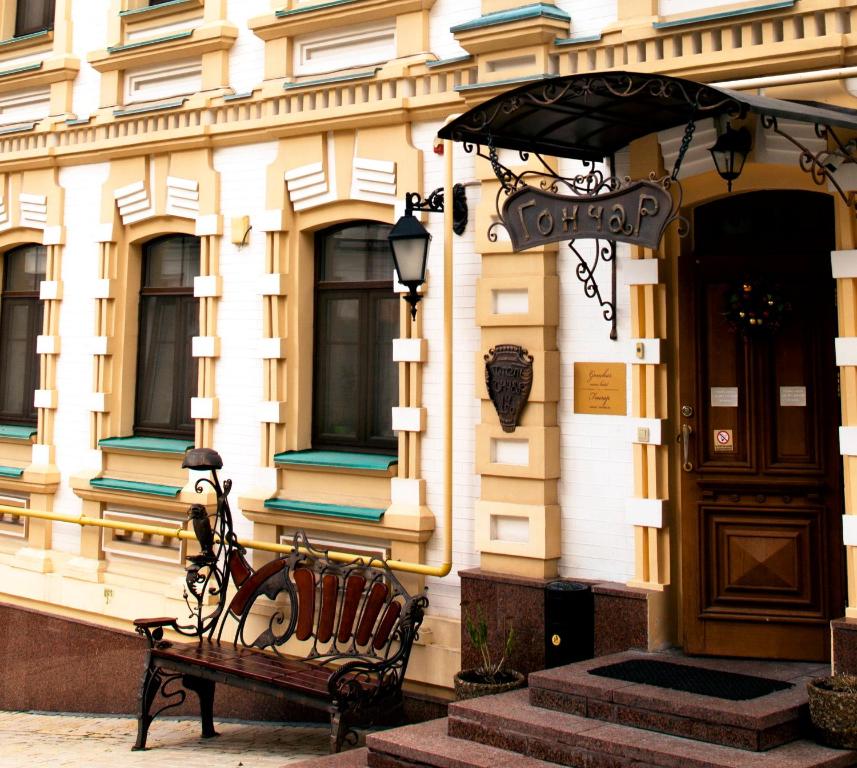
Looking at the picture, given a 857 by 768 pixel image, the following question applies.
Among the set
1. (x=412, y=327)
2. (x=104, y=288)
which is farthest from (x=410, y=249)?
(x=104, y=288)

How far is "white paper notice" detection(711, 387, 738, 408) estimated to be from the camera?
7684 millimetres

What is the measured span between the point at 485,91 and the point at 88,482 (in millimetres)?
5244

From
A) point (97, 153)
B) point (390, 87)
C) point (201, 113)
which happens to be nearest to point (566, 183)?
point (390, 87)

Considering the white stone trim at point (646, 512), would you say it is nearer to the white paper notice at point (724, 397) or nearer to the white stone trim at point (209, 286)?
the white paper notice at point (724, 397)

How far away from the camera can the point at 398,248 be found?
8.30 meters

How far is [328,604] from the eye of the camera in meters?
8.64

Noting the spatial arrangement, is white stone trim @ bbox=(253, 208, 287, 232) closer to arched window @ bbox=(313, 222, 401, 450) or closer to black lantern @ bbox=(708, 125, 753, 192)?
arched window @ bbox=(313, 222, 401, 450)

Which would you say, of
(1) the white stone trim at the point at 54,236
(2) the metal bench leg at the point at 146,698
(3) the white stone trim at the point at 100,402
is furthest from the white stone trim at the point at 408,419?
(1) the white stone trim at the point at 54,236

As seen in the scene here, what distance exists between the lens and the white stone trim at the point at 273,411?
31.3 feet

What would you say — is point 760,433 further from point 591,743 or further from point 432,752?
point 432,752

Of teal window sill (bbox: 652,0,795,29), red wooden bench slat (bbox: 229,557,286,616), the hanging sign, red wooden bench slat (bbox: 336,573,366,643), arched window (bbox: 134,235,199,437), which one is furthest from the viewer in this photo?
arched window (bbox: 134,235,199,437)

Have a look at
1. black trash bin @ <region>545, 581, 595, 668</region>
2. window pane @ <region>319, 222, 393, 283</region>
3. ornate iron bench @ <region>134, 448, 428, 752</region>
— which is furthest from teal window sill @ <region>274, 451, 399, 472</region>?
black trash bin @ <region>545, 581, 595, 668</region>

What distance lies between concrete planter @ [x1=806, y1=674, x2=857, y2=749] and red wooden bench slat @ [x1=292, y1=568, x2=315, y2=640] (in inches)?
149

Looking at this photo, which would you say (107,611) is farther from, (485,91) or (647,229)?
(647,229)
